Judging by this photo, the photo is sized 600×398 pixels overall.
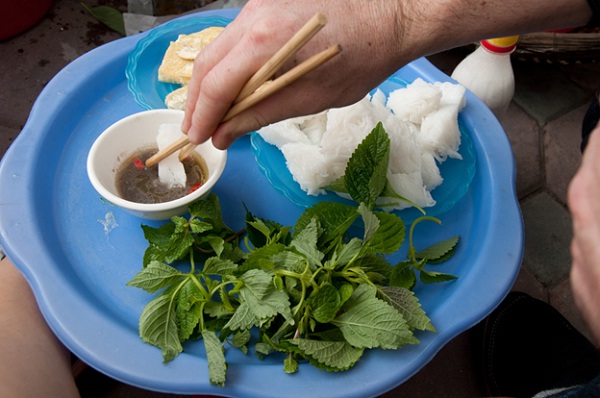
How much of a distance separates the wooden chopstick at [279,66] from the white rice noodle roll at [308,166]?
9.5 inches

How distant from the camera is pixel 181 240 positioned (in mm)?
953

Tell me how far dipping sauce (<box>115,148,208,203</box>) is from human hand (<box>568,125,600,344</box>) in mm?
689

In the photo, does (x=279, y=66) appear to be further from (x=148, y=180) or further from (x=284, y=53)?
(x=148, y=180)

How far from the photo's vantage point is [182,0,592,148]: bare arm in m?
0.80

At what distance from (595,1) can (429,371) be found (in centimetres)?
93

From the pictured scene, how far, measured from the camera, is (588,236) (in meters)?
0.56

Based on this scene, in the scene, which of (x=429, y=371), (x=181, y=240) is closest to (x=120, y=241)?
(x=181, y=240)

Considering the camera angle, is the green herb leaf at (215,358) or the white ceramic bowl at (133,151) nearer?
the green herb leaf at (215,358)

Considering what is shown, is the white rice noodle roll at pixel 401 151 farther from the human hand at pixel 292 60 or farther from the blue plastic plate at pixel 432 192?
the human hand at pixel 292 60

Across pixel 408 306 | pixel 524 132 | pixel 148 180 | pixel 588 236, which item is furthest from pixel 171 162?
pixel 524 132

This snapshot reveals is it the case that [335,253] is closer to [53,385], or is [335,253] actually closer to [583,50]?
[53,385]

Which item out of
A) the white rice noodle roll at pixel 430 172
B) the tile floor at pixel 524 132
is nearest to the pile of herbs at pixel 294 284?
the white rice noodle roll at pixel 430 172

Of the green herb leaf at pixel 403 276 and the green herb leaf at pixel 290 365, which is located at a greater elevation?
the green herb leaf at pixel 403 276

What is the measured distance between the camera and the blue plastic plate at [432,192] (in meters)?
1.09
